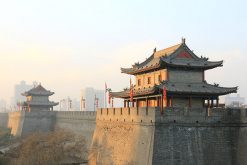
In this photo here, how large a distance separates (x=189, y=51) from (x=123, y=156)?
25.5 feet

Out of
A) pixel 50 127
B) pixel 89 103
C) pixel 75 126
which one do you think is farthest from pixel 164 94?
pixel 89 103

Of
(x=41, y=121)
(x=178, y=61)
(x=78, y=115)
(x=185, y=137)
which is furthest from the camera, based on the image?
(x=41, y=121)

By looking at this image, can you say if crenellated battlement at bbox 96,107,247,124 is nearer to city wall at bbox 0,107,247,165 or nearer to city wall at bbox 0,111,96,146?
city wall at bbox 0,107,247,165

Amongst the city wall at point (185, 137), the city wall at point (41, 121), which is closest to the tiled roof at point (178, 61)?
the city wall at point (185, 137)

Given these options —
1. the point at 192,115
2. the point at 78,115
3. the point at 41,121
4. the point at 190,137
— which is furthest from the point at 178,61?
the point at 41,121

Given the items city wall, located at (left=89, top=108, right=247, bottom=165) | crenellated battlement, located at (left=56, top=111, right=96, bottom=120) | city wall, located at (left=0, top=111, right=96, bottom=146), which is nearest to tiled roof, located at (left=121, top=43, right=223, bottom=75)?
city wall, located at (left=89, top=108, right=247, bottom=165)

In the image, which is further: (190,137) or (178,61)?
(178,61)

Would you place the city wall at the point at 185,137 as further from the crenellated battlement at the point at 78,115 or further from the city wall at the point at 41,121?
the city wall at the point at 41,121

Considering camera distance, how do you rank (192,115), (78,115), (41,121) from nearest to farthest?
1. (192,115)
2. (78,115)
3. (41,121)

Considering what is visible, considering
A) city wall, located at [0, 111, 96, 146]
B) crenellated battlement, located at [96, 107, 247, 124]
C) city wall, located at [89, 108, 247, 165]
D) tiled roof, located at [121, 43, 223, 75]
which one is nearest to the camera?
city wall, located at [89, 108, 247, 165]

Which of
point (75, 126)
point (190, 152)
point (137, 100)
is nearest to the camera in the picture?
point (190, 152)

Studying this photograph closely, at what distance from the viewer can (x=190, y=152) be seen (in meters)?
18.0

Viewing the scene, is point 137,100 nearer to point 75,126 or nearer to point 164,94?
point 164,94

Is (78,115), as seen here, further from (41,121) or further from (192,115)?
(192,115)
